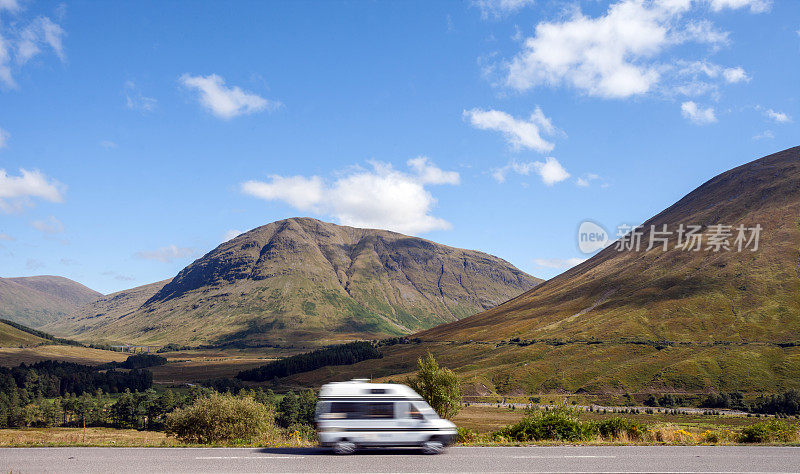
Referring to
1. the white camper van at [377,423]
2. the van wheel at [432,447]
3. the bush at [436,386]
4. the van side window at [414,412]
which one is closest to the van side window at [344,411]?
the white camper van at [377,423]

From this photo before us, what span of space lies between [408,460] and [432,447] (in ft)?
5.79

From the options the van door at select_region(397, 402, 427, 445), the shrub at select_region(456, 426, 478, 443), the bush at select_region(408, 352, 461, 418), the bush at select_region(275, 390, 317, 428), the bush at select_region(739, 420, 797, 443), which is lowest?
the bush at select_region(275, 390, 317, 428)

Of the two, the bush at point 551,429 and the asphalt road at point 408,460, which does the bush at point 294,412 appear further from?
the asphalt road at point 408,460

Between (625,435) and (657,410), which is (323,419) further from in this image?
(657,410)

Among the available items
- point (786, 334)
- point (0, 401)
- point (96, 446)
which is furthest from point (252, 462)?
point (786, 334)

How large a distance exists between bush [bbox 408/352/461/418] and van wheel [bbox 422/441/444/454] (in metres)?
63.9

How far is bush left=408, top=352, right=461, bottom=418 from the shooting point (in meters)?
84.1

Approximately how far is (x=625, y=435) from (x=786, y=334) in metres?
186

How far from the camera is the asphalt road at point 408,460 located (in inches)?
697

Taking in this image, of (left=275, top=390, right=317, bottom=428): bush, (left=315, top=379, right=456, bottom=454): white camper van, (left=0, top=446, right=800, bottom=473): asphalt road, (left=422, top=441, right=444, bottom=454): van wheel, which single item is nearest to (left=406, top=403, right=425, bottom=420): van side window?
(left=315, top=379, right=456, bottom=454): white camper van

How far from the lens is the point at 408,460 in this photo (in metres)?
19.2

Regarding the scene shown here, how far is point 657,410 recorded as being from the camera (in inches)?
5330

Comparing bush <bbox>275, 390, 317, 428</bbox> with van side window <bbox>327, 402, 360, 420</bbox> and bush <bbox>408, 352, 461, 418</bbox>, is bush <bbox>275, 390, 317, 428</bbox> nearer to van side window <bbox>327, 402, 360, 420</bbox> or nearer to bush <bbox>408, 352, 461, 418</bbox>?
bush <bbox>408, 352, 461, 418</bbox>

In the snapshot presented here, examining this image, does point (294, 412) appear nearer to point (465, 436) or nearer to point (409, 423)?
point (465, 436)
